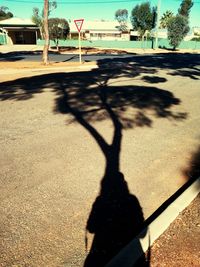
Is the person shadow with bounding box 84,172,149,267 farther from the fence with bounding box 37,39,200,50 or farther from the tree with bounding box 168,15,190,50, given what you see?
the fence with bounding box 37,39,200,50

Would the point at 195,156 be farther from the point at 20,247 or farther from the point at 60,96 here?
the point at 60,96

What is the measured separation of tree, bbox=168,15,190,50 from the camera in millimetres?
47819

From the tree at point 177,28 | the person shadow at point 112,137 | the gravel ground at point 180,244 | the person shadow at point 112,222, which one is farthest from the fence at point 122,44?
the gravel ground at point 180,244

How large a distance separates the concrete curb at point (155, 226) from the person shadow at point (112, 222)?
48 mm

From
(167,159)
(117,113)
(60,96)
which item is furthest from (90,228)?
(60,96)

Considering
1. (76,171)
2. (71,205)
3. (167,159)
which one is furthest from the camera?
(167,159)

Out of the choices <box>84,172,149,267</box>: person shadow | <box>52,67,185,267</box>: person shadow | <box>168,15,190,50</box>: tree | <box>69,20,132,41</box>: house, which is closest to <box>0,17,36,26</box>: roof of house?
<box>69,20,132,41</box>: house

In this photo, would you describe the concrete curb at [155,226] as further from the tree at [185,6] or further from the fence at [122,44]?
the tree at [185,6]

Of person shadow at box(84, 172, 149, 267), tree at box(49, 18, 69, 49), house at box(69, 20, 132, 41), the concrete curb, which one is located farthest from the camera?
house at box(69, 20, 132, 41)

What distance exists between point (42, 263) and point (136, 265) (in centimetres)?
107

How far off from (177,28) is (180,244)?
50582mm

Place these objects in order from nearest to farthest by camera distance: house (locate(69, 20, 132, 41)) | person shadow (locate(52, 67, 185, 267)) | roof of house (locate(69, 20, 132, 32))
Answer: person shadow (locate(52, 67, 185, 267))
house (locate(69, 20, 132, 41))
roof of house (locate(69, 20, 132, 32))

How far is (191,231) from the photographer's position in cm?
364

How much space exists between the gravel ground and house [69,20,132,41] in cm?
6929
